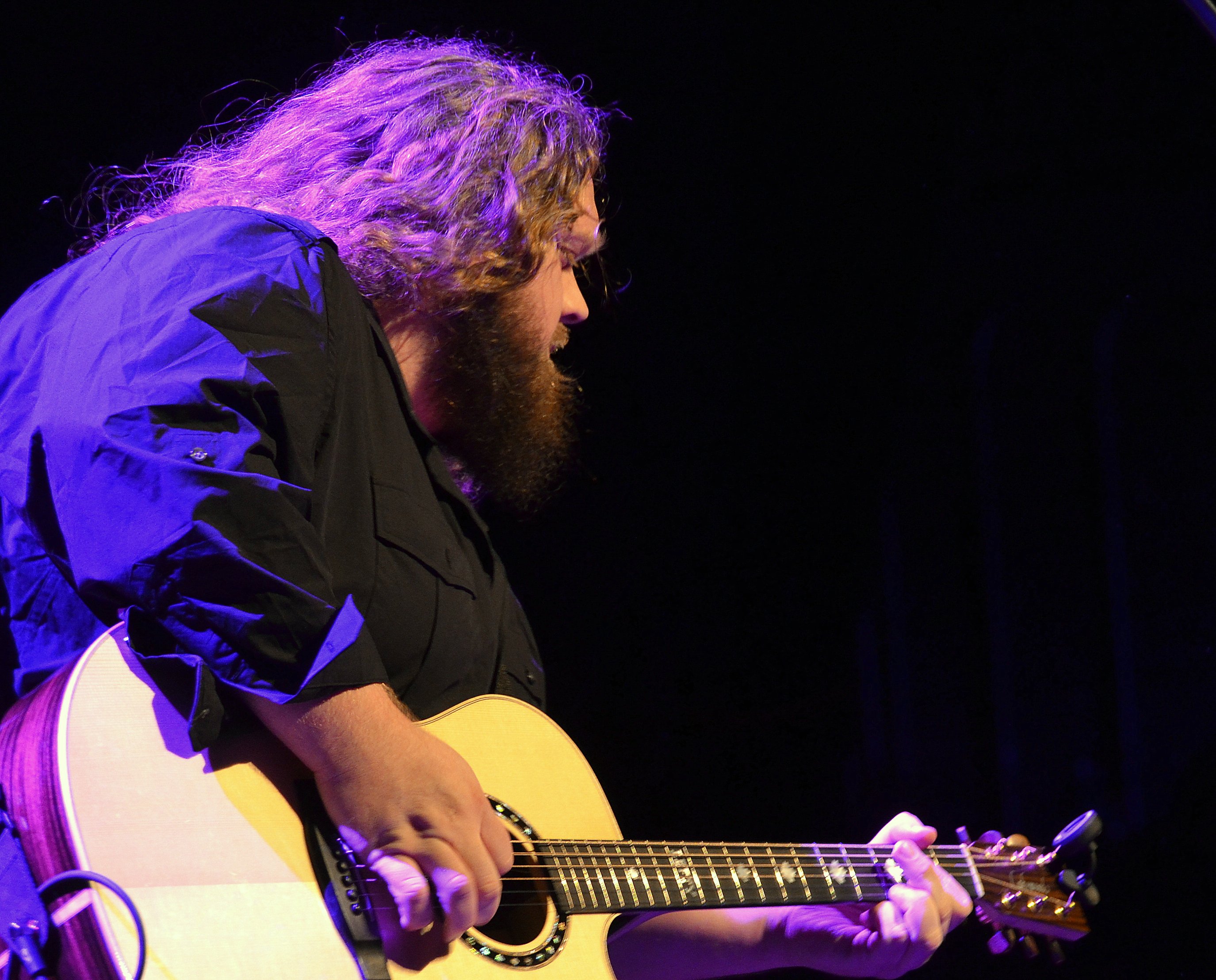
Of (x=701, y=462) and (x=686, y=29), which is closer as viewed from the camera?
(x=686, y=29)

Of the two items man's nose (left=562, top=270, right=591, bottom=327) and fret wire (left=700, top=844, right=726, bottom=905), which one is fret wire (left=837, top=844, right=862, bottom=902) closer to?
fret wire (left=700, top=844, right=726, bottom=905)

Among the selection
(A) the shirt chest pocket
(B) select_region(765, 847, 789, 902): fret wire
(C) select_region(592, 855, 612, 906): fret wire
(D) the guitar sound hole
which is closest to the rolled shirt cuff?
(A) the shirt chest pocket

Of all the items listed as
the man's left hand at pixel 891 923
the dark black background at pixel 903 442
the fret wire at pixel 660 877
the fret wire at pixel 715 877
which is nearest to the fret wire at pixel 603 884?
the fret wire at pixel 660 877

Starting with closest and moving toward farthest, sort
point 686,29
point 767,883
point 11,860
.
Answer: point 11,860
point 767,883
point 686,29

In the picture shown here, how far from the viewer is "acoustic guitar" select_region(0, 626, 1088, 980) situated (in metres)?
0.97

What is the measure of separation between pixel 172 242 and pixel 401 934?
0.86m

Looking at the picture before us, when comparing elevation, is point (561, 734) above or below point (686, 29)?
below

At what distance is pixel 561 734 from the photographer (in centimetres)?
157

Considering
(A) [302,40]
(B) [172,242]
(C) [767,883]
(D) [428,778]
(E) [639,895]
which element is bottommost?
(C) [767,883]

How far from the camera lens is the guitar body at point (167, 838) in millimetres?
965

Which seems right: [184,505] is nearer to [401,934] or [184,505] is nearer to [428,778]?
[428,778]

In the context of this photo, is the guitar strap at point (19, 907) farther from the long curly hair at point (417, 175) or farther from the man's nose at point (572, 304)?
the man's nose at point (572, 304)

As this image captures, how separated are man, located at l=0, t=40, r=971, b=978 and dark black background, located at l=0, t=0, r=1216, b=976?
2.28 ft

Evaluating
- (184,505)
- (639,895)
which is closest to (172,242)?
(184,505)
